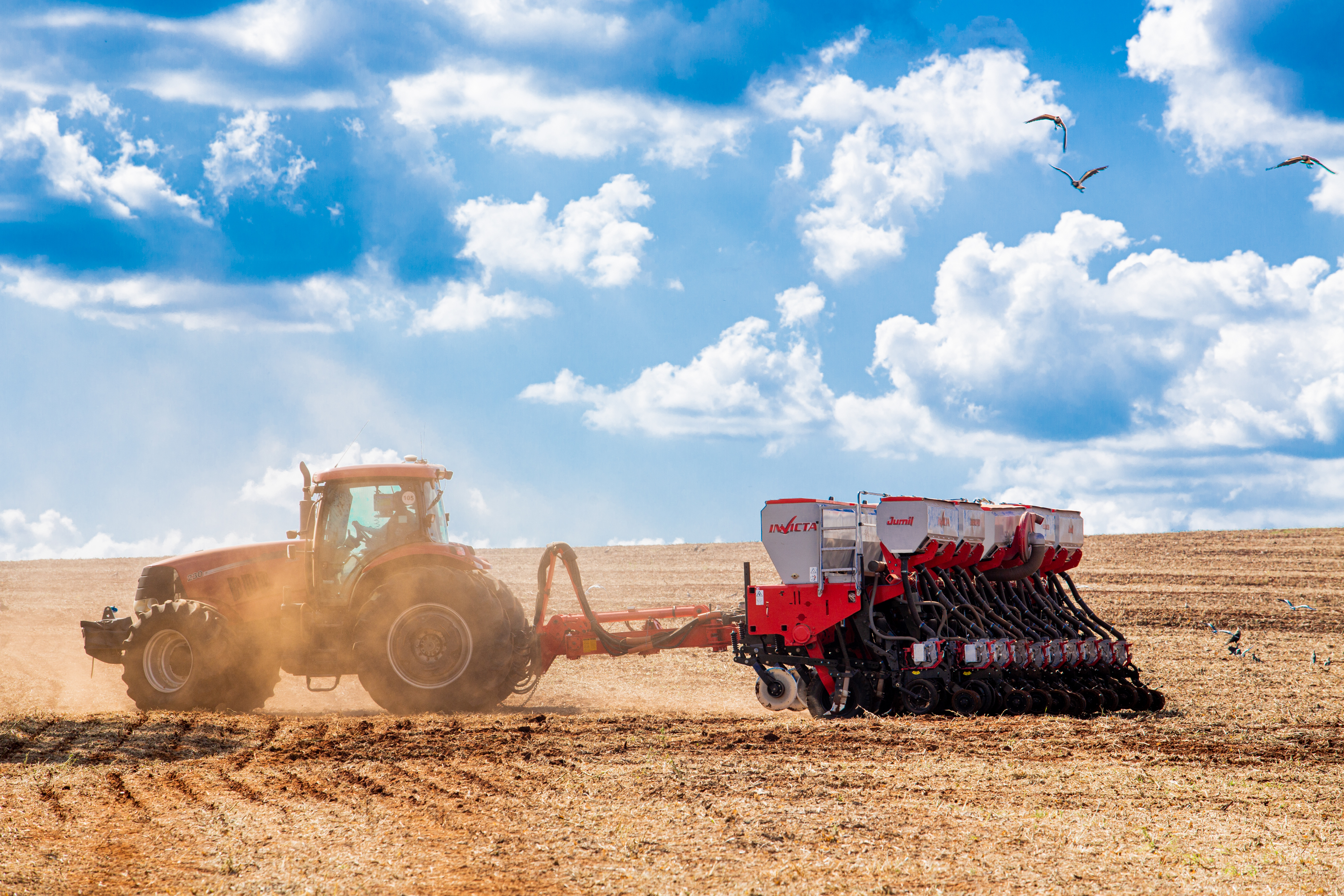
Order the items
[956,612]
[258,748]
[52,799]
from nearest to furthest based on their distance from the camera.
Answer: [52,799] → [258,748] → [956,612]

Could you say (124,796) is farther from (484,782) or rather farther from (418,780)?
(484,782)

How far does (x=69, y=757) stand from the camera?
33.4 feet

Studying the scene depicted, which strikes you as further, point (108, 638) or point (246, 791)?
point (108, 638)

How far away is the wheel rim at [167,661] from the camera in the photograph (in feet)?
43.8

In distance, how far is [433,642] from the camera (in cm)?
1262

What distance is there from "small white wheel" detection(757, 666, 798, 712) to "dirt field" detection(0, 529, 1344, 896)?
165mm

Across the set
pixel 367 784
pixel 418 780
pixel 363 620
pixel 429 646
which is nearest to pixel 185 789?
pixel 367 784

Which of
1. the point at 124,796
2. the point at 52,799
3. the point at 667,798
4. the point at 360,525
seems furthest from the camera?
the point at 360,525

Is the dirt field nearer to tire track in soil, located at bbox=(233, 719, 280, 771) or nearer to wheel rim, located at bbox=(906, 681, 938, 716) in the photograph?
tire track in soil, located at bbox=(233, 719, 280, 771)

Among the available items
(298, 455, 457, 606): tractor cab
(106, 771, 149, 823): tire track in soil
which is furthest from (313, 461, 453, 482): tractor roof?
(106, 771, 149, 823): tire track in soil

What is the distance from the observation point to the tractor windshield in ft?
43.1

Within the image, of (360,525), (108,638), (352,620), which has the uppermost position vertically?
(360,525)

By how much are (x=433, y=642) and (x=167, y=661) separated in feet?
11.0

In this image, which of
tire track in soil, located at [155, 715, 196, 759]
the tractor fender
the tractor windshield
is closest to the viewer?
tire track in soil, located at [155, 715, 196, 759]
